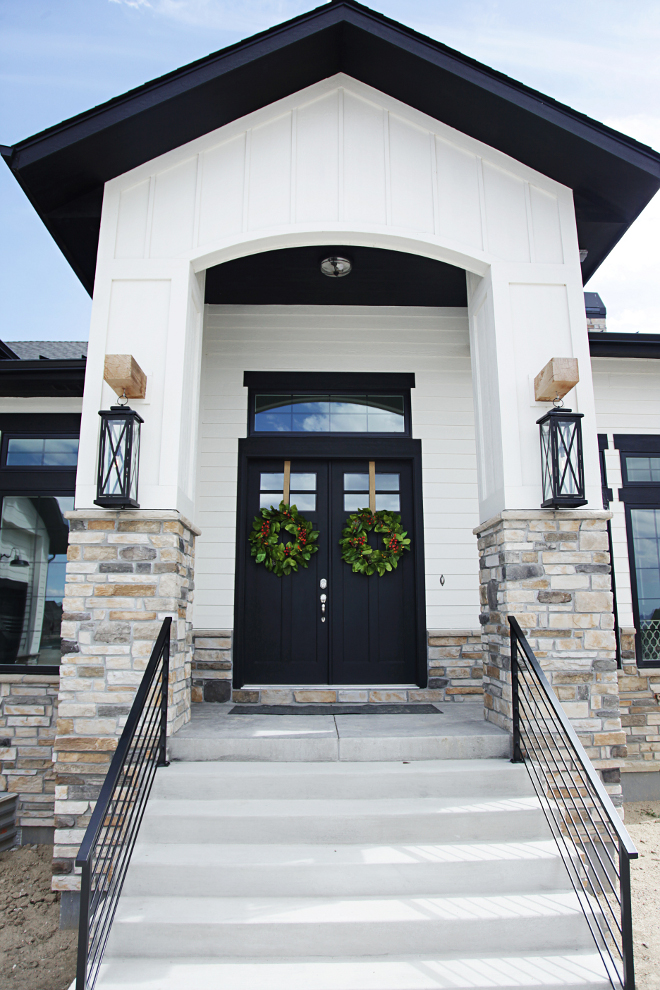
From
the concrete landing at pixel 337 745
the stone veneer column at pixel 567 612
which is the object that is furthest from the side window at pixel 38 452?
the stone veneer column at pixel 567 612

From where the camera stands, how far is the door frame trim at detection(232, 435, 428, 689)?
5203mm

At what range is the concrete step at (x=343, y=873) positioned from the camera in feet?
8.82

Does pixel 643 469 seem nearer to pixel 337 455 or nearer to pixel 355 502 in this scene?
pixel 355 502

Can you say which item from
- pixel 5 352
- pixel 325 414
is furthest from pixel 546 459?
pixel 5 352

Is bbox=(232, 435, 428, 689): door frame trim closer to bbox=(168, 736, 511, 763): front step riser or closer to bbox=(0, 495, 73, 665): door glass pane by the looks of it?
bbox=(0, 495, 73, 665): door glass pane

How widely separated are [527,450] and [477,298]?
1201mm

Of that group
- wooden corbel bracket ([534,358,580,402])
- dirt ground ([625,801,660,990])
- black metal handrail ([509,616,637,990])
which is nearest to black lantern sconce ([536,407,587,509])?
wooden corbel bracket ([534,358,580,402])

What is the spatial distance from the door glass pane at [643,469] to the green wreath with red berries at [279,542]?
8.87ft

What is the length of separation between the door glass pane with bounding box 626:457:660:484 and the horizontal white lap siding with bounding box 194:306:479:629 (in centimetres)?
132

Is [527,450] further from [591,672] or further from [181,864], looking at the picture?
[181,864]

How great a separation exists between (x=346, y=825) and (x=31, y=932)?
1956 mm

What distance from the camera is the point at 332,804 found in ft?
10.2

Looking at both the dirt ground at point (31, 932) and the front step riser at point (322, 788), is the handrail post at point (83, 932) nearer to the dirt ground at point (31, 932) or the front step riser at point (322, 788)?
the front step riser at point (322, 788)

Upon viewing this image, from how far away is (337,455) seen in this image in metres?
5.32
